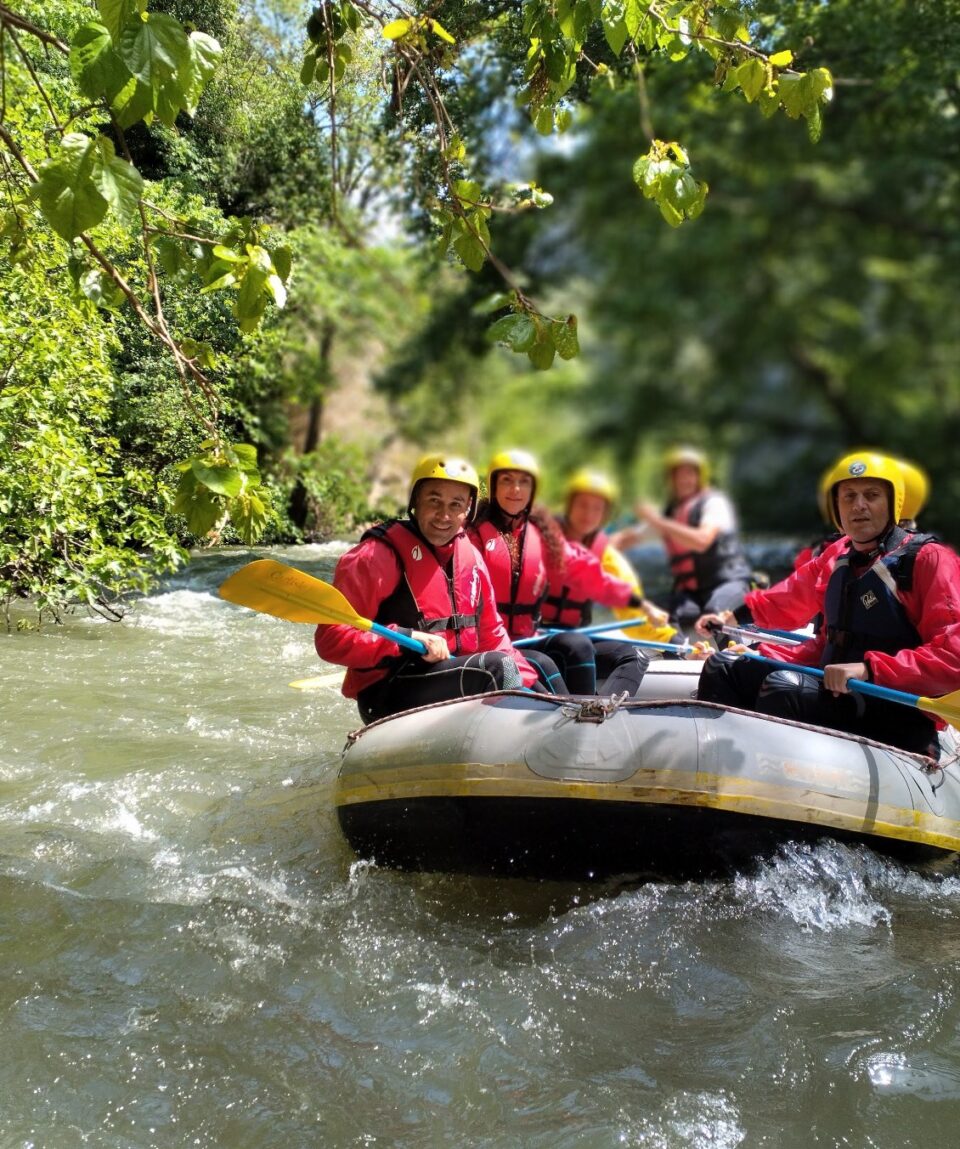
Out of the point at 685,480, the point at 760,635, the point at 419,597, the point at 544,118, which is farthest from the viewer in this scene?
the point at 685,480

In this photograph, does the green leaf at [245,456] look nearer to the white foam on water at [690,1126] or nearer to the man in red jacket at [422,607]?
the man in red jacket at [422,607]

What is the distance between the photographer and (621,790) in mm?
2998

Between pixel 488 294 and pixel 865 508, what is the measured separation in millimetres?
4870

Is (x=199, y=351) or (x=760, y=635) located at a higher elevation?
(x=199, y=351)

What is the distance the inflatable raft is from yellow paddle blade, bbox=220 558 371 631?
1.29 ft

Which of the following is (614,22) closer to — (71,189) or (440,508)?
(71,189)

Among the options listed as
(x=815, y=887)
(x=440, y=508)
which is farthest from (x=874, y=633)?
(x=440, y=508)

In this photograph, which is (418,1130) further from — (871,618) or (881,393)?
(881,393)

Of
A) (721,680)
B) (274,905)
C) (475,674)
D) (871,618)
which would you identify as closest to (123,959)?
(274,905)

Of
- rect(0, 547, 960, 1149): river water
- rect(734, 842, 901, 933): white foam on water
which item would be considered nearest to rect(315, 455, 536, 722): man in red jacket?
rect(0, 547, 960, 1149): river water

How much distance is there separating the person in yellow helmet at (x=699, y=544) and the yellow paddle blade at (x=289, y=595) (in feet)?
10.7

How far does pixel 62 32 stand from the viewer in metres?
4.03

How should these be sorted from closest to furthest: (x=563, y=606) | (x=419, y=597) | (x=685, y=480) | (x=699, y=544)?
1. (x=419, y=597)
2. (x=563, y=606)
3. (x=699, y=544)
4. (x=685, y=480)

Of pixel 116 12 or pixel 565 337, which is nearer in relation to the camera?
pixel 116 12
